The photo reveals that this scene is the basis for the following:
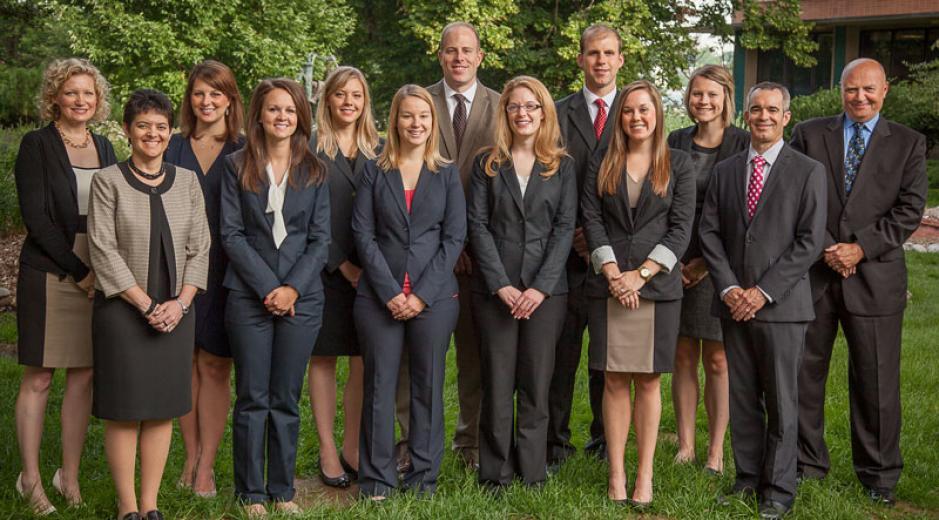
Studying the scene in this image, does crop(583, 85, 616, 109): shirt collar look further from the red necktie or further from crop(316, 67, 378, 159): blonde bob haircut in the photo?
crop(316, 67, 378, 159): blonde bob haircut

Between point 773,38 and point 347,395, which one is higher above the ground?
point 773,38

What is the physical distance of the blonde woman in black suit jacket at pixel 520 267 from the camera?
17.1 ft

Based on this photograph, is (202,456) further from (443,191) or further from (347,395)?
(443,191)

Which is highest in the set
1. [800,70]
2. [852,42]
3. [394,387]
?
[852,42]

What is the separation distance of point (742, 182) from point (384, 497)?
2.44 meters

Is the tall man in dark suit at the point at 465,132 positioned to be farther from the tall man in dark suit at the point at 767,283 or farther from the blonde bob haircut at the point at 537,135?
the tall man in dark suit at the point at 767,283

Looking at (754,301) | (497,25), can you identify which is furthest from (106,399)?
(497,25)

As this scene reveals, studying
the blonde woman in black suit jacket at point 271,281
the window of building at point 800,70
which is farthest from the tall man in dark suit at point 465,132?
the window of building at point 800,70

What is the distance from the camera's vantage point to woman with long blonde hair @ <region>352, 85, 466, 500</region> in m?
5.08

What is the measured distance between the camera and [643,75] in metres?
26.7

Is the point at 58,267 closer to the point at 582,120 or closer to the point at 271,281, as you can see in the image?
the point at 271,281

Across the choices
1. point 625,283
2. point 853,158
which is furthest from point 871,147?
point 625,283

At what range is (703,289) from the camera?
18.9ft

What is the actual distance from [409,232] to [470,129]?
1.00 meters
